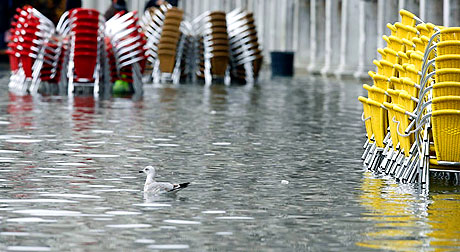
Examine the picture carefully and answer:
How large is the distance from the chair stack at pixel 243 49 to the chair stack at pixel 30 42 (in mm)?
6815

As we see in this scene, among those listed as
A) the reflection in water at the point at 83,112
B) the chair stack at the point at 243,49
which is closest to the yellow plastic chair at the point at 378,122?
the reflection in water at the point at 83,112

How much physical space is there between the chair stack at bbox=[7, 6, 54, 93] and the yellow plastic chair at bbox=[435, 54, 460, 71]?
14.8m

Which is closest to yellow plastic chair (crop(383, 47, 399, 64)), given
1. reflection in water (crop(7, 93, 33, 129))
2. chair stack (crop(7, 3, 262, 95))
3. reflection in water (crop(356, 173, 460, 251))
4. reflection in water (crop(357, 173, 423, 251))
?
reflection in water (crop(357, 173, 423, 251))

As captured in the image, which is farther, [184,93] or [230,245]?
[184,93]

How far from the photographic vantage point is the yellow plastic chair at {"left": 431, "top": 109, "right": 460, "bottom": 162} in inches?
370

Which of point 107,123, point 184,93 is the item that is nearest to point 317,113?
point 107,123

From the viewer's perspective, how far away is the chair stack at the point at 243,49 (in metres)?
30.9

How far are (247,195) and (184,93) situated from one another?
15474mm

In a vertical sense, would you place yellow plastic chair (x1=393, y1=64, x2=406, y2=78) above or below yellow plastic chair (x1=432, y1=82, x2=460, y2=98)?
above

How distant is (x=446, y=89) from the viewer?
31.1 ft

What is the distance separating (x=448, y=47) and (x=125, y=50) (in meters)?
14.2

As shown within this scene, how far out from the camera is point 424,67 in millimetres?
9602

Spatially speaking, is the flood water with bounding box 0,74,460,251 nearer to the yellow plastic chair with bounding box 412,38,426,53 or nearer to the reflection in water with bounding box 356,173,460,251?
the reflection in water with bounding box 356,173,460,251

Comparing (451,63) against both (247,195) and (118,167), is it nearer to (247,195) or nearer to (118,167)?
(247,195)
